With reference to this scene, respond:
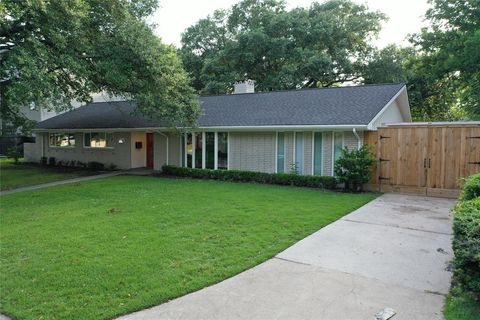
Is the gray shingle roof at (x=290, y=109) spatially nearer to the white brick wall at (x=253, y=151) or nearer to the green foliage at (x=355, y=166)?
the white brick wall at (x=253, y=151)

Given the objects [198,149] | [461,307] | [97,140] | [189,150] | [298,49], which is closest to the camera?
[461,307]

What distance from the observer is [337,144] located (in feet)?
43.6

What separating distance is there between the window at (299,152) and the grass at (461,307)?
10047 millimetres

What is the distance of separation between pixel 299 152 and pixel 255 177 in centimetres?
197

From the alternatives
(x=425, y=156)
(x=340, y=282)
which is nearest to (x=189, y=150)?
(x=425, y=156)

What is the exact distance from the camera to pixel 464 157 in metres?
10.9

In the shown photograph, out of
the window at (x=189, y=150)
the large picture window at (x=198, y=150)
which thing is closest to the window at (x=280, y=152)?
the large picture window at (x=198, y=150)

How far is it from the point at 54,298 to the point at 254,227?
12.6 ft

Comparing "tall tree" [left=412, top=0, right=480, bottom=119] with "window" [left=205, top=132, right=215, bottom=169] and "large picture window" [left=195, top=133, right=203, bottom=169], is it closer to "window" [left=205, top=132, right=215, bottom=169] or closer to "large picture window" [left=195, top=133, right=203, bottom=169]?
"window" [left=205, top=132, right=215, bottom=169]

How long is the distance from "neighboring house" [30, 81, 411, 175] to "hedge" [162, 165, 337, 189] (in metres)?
0.72

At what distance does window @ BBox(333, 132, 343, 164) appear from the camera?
13.2 metres

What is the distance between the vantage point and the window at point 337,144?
13.2 m

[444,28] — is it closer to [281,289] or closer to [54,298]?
[281,289]

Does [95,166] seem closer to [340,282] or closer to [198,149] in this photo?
[198,149]
